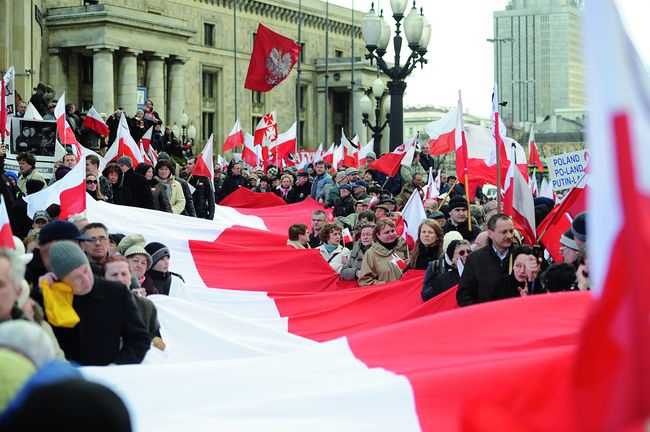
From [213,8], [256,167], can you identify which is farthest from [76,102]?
[256,167]

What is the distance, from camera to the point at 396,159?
827 inches

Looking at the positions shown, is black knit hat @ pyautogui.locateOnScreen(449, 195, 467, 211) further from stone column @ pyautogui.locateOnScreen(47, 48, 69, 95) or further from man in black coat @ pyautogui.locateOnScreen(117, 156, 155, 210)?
stone column @ pyautogui.locateOnScreen(47, 48, 69, 95)

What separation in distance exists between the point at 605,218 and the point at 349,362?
275cm

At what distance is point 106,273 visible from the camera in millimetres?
7152

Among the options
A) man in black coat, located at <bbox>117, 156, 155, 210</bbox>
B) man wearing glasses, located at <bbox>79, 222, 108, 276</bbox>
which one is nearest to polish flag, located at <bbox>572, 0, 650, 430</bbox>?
man wearing glasses, located at <bbox>79, 222, 108, 276</bbox>

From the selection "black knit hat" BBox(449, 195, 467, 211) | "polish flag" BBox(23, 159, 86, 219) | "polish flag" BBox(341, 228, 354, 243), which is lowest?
"polish flag" BBox(341, 228, 354, 243)

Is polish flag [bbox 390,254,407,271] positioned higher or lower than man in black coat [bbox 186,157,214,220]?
lower

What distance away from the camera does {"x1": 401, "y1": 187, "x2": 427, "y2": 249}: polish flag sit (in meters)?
13.5

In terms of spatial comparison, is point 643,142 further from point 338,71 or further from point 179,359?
point 338,71

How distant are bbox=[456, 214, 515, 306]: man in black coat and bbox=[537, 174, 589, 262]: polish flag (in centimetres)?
175

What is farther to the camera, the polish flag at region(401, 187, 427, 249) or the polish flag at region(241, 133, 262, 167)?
the polish flag at region(241, 133, 262, 167)

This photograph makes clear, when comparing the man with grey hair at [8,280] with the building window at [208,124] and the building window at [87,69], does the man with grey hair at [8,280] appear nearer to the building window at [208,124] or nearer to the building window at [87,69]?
the building window at [87,69]

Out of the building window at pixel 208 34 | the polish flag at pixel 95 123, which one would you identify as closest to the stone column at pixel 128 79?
the building window at pixel 208 34

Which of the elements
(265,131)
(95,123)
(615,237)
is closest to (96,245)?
(615,237)
